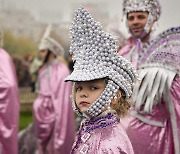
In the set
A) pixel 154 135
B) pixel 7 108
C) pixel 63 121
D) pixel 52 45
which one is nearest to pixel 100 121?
pixel 154 135

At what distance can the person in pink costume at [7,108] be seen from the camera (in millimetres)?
5062

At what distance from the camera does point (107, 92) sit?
2.88 m

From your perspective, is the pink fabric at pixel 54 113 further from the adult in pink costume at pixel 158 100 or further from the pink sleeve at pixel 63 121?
the adult in pink costume at pixel 158 100

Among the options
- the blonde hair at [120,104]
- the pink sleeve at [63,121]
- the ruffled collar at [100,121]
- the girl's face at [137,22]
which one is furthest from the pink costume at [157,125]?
the pink sleeve at [63,121]

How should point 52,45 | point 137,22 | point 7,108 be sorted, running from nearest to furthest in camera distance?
A: 1. point 137,22
2. point 7,108
3. point 52,45

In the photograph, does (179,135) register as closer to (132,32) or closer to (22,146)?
(132,32)

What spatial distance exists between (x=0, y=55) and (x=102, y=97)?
2.42 metres

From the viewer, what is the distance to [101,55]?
114 inches

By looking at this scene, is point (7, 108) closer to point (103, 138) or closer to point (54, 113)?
point (54, 113)

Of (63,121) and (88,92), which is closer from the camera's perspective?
(88,92)

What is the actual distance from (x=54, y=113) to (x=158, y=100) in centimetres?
275

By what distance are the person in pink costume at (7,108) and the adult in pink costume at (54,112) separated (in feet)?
4.07

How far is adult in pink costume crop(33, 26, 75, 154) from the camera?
20.9 feet

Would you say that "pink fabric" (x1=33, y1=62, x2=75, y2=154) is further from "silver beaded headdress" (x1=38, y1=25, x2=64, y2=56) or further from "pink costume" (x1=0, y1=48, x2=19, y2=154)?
"pink costume" (x1=0, y1=48, x2=19, y2=154)
